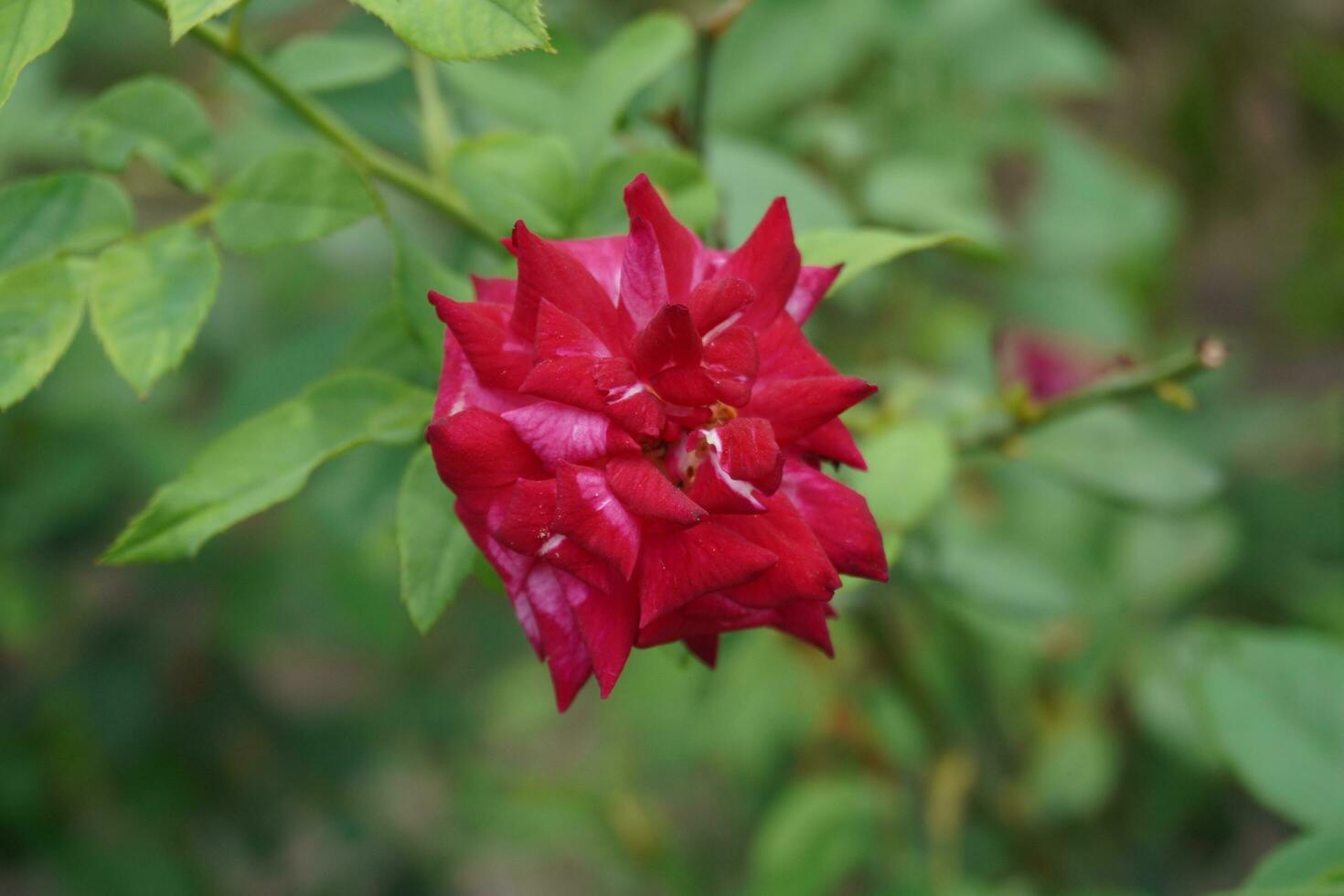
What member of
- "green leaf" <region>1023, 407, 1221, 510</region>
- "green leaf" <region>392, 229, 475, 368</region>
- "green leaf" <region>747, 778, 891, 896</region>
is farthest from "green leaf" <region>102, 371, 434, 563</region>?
"green leaf" <region>747, 778, 891, 896</region>

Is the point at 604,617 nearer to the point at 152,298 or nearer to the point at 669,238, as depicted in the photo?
the point at 669,238

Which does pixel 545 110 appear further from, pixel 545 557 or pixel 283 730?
pixel 283 730

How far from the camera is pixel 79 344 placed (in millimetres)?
1450

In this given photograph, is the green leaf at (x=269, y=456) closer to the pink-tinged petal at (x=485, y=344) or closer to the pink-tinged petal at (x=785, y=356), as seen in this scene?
the pink-tinged petal at (x=485, y=344)

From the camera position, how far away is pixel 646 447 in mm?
576

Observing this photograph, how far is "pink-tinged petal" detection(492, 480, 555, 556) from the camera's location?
0.53 meters

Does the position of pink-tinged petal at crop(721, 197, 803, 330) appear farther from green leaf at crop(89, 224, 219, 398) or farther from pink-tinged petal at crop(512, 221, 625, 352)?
green leaf at crop(89, 224, 219, 398)

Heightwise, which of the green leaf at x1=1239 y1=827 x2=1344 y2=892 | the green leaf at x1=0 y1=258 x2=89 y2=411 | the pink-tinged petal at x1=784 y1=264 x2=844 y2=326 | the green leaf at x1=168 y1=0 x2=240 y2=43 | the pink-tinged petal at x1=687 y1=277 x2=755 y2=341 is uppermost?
the green leaf at x1=168 y1=0 x2=240 y2=43

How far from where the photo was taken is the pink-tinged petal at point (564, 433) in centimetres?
54

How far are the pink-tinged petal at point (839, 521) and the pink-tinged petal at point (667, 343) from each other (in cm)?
9

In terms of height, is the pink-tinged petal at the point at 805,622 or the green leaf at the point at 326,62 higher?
the green leaf at the point at 326,62

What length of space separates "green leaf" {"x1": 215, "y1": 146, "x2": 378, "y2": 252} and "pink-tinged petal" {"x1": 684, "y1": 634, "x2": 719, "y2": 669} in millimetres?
310

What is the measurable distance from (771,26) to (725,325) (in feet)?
2.74

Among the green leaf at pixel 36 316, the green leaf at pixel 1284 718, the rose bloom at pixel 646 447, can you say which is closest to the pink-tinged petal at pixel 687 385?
the rose bloom at pixel 646 447
